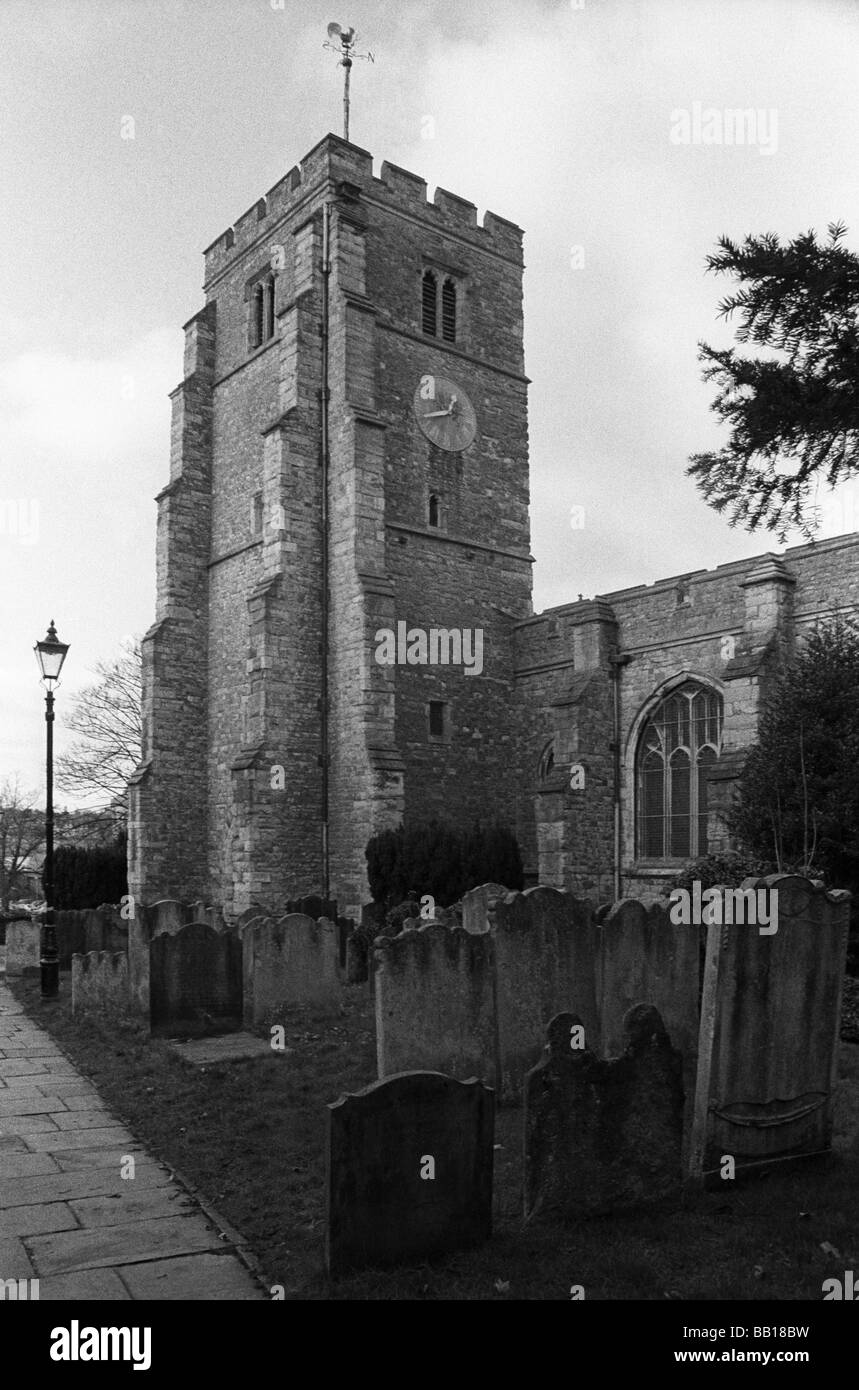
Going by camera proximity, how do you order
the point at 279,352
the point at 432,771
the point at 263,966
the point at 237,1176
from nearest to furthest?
the point at 237,1176
the point at 263,966
the point at 432,771
the point at 279,352

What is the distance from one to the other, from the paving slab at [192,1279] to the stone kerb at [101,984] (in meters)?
7.24

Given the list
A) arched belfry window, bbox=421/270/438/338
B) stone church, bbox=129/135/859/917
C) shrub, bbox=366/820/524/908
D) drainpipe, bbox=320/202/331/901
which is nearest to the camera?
shrub, bbox=366/820/524/908

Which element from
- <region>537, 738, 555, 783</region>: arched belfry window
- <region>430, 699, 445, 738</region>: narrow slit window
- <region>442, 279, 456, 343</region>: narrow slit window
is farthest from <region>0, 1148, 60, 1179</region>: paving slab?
<region>442, 279, 456, 343</region>: narrow slit window

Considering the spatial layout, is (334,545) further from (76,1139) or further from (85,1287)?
(85,1287)

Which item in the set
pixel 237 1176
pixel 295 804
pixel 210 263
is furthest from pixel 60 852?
pixel 237 1176

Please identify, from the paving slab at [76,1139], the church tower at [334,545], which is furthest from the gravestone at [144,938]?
the church tower at [334,545]

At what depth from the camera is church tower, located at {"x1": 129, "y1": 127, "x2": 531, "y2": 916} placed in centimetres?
1984

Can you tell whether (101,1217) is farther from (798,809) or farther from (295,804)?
(295,804)

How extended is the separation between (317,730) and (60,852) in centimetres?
960

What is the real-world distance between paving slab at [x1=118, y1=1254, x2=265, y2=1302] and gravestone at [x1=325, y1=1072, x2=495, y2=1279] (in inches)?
15.3

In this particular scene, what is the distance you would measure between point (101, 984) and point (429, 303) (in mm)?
17882

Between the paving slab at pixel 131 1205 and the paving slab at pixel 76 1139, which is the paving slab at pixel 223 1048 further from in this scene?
the paving slab at pixel 131 1205

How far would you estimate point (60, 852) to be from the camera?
2578cm

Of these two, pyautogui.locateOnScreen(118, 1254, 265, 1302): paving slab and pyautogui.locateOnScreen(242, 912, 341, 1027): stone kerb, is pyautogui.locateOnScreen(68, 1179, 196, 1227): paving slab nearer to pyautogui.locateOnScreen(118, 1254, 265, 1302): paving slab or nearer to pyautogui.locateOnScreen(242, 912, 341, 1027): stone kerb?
pyautogui.locateOnScreen(118, 1254, 265, 1302): paving slab
